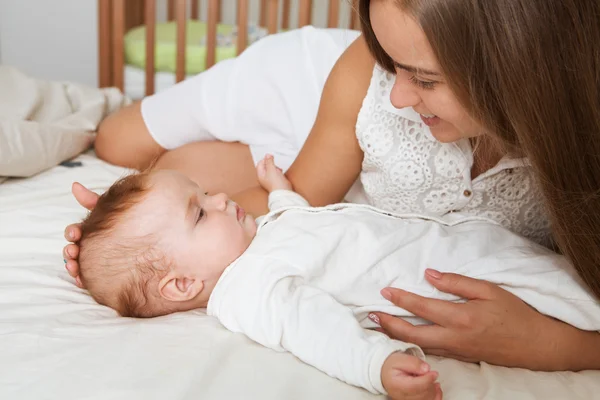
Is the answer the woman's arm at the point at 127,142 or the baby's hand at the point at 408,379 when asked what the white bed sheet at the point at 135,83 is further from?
the baby's hand at the point at 408,379

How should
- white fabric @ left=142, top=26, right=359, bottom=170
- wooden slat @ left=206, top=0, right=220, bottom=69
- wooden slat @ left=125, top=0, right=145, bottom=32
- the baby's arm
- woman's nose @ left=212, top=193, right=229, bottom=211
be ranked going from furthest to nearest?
wooden slat @ left=125, top=0, right=145, bottom=32 → wooden slat @ left=206, top=0, right=220, bottom=69 → white fabric @ left=142, top=26, right=359, bottom=170 → the baby's arm → woman's nose @ left=212, top=193, right=229, bottom=211

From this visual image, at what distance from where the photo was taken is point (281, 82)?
1.60m

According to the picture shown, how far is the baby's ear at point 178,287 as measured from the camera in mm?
1029

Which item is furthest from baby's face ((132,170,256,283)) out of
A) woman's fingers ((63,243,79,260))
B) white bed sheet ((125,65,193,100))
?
white bed sheet ((125,65,193,100))

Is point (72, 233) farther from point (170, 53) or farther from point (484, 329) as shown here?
point (170, 53)

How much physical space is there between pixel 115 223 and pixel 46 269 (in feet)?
0.56

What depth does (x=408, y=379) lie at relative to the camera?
79 cm

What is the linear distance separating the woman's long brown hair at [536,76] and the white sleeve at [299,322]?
31 cm

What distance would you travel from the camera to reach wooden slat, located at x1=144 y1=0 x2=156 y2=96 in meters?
2.49

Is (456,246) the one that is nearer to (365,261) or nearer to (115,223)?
(365,261)

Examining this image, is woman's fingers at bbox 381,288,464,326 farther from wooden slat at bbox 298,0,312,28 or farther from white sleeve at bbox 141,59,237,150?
wooden slat at bbox 298,0,312,28

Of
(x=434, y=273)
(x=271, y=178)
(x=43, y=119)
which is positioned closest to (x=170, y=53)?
(x=43, y=119)

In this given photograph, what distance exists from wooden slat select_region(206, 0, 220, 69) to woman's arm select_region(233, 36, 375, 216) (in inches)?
50.6

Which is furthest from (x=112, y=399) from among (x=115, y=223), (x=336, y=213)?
(x=336, y=213)
